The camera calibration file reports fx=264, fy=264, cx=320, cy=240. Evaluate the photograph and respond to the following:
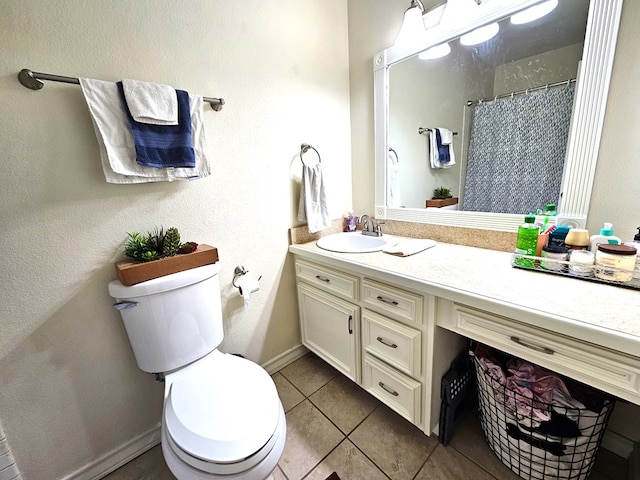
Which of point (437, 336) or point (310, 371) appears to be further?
point (310, 371)

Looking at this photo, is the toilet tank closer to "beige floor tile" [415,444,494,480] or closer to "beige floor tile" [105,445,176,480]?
"beige floor tile" [105,445,176,480]

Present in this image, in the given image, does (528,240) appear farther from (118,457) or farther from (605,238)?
(118,457)

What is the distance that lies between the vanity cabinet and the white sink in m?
0.18

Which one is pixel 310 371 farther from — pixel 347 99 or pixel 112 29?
pixel 112 29

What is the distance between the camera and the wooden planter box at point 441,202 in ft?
4.59

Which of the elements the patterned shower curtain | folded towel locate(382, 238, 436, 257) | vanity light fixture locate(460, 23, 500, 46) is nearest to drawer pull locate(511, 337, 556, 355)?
A: folded towel locate(382, 238, 436, 257)

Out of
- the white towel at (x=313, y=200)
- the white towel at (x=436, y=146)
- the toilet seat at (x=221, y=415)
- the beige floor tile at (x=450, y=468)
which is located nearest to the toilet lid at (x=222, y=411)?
the toilet seat at (x=221, y=415)

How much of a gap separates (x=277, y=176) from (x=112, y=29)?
0.84 meters

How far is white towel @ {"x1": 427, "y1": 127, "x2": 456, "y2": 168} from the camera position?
1.37 m

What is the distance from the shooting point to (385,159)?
5.30 ft

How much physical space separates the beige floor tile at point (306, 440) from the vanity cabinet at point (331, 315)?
0.25 meters

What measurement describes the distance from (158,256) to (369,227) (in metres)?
1.15

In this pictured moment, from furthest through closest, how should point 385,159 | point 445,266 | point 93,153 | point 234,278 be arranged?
1. point 385,159
2. point 234,278
3. point 445,266
4. point 93,153

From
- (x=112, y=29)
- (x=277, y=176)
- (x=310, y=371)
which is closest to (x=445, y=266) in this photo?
(x=277, y=176)
